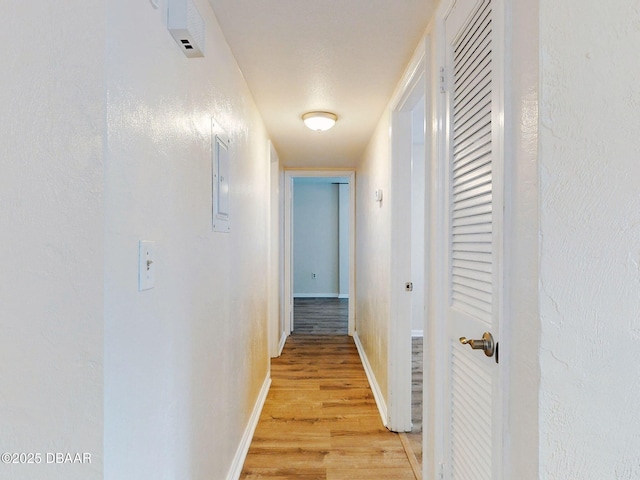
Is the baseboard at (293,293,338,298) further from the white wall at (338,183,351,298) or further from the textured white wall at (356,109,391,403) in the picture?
the textured white wall at (356,109,391,403)

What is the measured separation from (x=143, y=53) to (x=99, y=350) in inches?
27.9

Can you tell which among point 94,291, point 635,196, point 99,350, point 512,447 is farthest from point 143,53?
point 512,447

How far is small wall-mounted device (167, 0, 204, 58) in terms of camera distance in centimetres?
105

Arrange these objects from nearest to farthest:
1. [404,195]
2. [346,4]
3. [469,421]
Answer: [469,421], [346,4], [404,195]

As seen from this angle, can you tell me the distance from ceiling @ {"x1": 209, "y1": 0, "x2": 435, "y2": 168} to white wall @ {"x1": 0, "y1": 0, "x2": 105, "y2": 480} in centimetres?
85

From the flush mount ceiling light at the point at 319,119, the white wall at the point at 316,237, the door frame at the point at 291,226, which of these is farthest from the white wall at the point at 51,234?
the white wall at the point at 316,237

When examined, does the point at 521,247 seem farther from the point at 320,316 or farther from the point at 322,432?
the point at 320,316

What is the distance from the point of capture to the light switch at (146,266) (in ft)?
2.95

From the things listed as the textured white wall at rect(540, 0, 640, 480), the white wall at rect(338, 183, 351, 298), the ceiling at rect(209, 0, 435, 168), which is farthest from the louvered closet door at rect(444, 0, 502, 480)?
the white wall at rect(338, 183, 351, 298)

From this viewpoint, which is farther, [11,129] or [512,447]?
[512,447]

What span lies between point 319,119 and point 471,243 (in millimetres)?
1744

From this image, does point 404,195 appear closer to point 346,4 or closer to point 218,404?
point 346,4

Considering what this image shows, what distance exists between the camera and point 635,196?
0.81 metres

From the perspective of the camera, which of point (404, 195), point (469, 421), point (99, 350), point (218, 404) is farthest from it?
point (404, 195)
